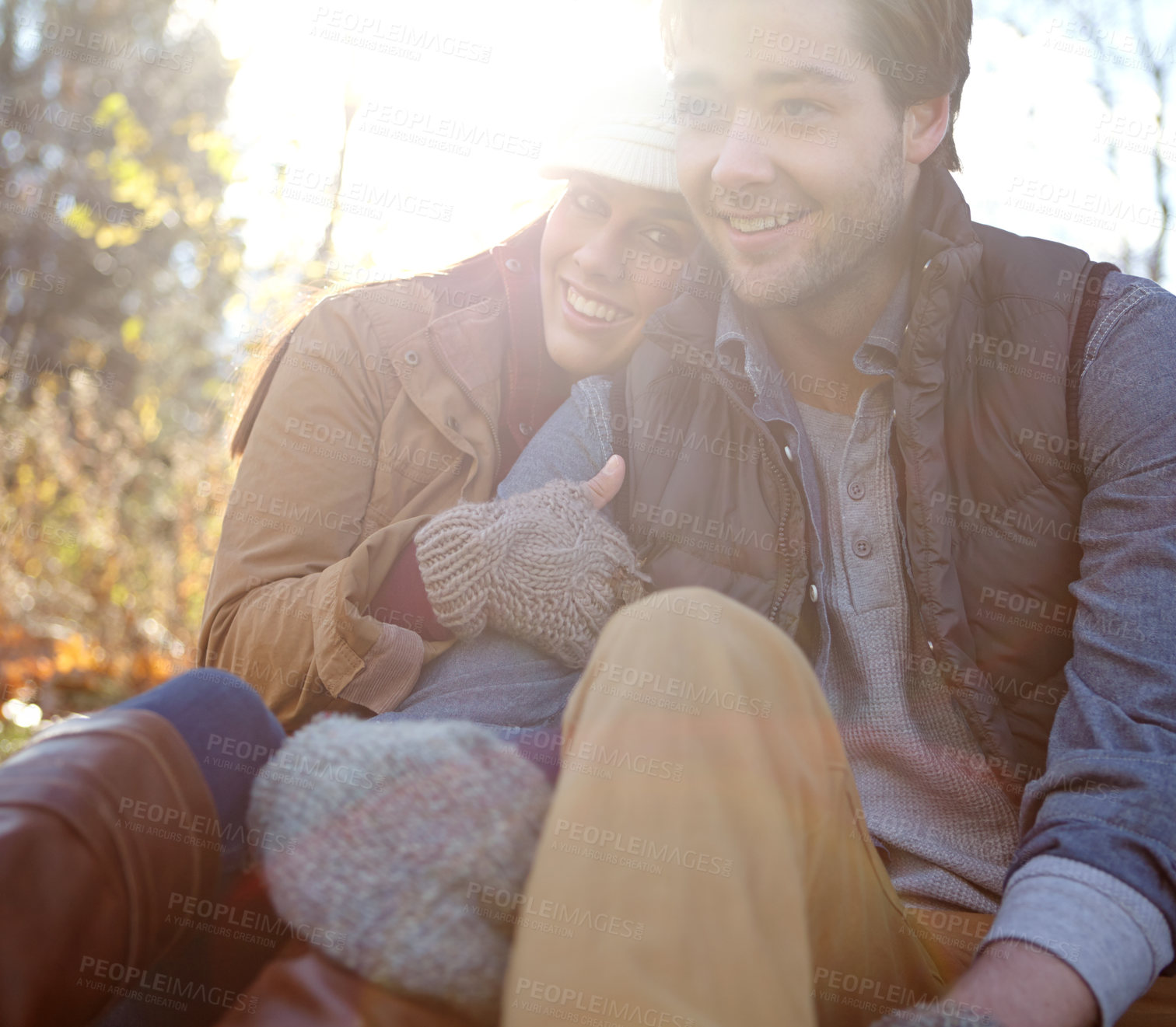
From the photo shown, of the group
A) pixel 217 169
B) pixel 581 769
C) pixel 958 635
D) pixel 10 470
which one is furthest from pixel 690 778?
pixel 10 470

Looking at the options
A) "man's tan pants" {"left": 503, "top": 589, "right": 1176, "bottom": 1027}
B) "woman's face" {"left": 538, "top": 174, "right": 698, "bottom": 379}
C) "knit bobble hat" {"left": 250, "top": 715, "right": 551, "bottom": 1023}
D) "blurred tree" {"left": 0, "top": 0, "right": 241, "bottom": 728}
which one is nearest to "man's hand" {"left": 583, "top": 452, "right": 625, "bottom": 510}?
"woman's face" {"left": 538, "top": 174, "right": 698, "bottom": 379}

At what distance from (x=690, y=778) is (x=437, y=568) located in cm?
88

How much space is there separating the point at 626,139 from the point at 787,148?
16.8 inches

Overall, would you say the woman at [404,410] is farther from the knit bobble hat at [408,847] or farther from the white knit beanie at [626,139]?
the knit bobble hat at [408,847]

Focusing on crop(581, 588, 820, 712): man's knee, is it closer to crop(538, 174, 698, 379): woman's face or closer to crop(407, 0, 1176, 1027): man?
crop(407, 0, 1176, 1027): man

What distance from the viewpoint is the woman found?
2004mm

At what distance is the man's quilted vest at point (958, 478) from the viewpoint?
193 centimetres

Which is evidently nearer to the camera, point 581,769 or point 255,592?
point 581,769

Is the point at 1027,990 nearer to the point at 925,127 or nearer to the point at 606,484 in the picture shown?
the point at 606,484

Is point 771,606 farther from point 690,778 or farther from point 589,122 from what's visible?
point 589,122

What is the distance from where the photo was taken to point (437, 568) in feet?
6.36

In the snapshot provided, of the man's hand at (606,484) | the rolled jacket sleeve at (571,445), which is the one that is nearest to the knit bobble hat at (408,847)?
the man's hand at (606,484)

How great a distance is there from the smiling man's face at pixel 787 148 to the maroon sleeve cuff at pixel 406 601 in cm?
96

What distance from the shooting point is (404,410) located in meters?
2.38
